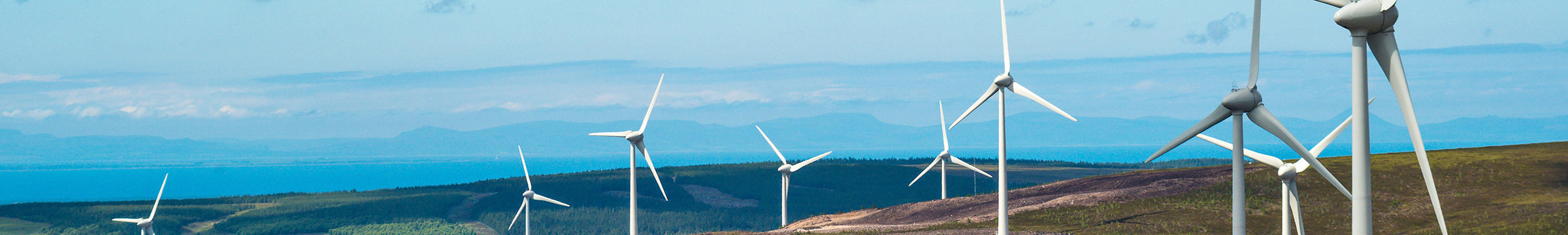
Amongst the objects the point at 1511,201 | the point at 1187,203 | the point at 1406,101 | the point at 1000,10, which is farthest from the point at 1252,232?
the point at 1406,101

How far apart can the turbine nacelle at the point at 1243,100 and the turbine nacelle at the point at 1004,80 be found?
818 inches

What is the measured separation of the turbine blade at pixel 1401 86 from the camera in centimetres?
2791

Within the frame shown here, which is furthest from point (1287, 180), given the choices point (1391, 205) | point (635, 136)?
point (635, 136)

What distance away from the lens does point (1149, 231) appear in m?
69.1

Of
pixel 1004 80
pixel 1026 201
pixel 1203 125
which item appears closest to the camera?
pixel 1203 125

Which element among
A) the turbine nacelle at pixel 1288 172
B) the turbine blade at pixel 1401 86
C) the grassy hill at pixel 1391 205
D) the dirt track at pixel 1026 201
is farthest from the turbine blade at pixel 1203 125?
the dirt track at pixel 1026 201

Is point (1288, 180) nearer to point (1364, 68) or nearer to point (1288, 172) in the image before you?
point (1288, 172)

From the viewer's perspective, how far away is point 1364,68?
27156 millimetres

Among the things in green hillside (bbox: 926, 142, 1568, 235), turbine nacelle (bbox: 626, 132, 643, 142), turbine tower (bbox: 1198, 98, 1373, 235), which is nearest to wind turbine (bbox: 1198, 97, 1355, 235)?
turbine tower (bbox: 1198, 98, 1373, 235)

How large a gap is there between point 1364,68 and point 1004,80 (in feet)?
87.8

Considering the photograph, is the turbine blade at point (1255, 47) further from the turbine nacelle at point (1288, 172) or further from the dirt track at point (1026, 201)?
the dirt track at point (1026, 201)

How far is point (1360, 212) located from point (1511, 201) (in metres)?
50.2

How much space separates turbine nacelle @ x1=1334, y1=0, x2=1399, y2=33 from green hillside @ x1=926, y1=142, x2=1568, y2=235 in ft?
130

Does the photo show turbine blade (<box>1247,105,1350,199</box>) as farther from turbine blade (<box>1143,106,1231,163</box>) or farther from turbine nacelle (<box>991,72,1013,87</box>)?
turbine nacelle (<box>991,72,1013,87</box>)
